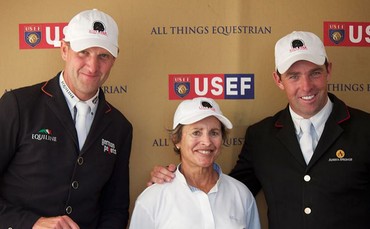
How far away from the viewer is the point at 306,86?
2.26m

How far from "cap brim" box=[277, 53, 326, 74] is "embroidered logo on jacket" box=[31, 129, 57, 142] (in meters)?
1.09

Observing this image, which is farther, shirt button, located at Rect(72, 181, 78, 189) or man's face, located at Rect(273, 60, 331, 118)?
man's face, located at Rect(273, 60, 331, 118)

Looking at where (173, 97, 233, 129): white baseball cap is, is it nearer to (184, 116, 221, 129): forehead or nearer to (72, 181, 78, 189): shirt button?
(184, 116, 221, 129): forehead

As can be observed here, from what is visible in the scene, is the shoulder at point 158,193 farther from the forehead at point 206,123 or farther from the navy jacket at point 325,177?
the navy jacket at point 325,177

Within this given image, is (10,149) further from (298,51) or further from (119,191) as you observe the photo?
(298,51)

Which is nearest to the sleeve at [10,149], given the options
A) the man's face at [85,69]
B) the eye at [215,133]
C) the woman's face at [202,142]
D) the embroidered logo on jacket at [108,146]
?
the man's face at [85,69]

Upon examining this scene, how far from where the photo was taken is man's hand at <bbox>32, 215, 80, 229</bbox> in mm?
1959

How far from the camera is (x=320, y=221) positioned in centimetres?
221

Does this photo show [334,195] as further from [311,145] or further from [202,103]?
[202,103]

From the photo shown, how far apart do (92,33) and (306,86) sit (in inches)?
38.8

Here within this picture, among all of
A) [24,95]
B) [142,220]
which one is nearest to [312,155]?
[142,220]

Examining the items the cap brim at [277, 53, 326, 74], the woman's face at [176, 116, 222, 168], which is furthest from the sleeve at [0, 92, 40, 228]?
the cap brim at [277, 53, 326, 74]

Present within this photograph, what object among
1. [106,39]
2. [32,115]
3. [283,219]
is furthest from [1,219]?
[283,219]

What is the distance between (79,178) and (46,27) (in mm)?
1006
